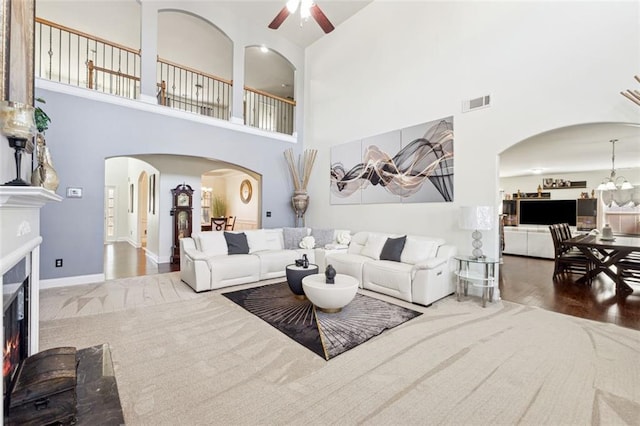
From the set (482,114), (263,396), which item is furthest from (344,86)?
(263,396)

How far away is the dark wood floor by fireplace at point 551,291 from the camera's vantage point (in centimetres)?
345

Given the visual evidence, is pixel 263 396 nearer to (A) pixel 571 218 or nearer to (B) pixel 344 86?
(B) pixel 344 86

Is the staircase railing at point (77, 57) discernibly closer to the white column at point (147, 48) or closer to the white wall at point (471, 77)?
the white column at point (147, 48)

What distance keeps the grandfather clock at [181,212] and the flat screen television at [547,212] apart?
34.2 feet

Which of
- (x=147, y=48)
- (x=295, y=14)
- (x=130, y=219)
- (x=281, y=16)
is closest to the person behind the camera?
(x=281, y=16)

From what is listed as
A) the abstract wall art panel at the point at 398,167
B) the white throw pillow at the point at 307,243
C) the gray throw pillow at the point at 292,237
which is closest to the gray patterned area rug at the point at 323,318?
the white throw pillow at the point at 307,243

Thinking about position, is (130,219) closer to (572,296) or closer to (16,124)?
(16,124)

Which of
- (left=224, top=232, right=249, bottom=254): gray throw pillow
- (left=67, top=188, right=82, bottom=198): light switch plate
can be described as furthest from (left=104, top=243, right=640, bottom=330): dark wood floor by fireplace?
(left=224, top=232, right=249, bottom=254): gray throw pillow

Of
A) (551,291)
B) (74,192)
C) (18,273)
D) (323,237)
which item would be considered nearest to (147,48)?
(74,192)

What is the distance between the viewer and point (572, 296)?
4.09m

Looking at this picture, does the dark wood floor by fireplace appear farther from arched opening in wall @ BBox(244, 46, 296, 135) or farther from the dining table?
arched opening in wall @ BBox(244, 46, 296, 135)

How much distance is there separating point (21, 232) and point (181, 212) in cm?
540

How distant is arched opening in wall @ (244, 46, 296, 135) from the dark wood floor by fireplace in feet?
14.0

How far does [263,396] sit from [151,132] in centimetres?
500
